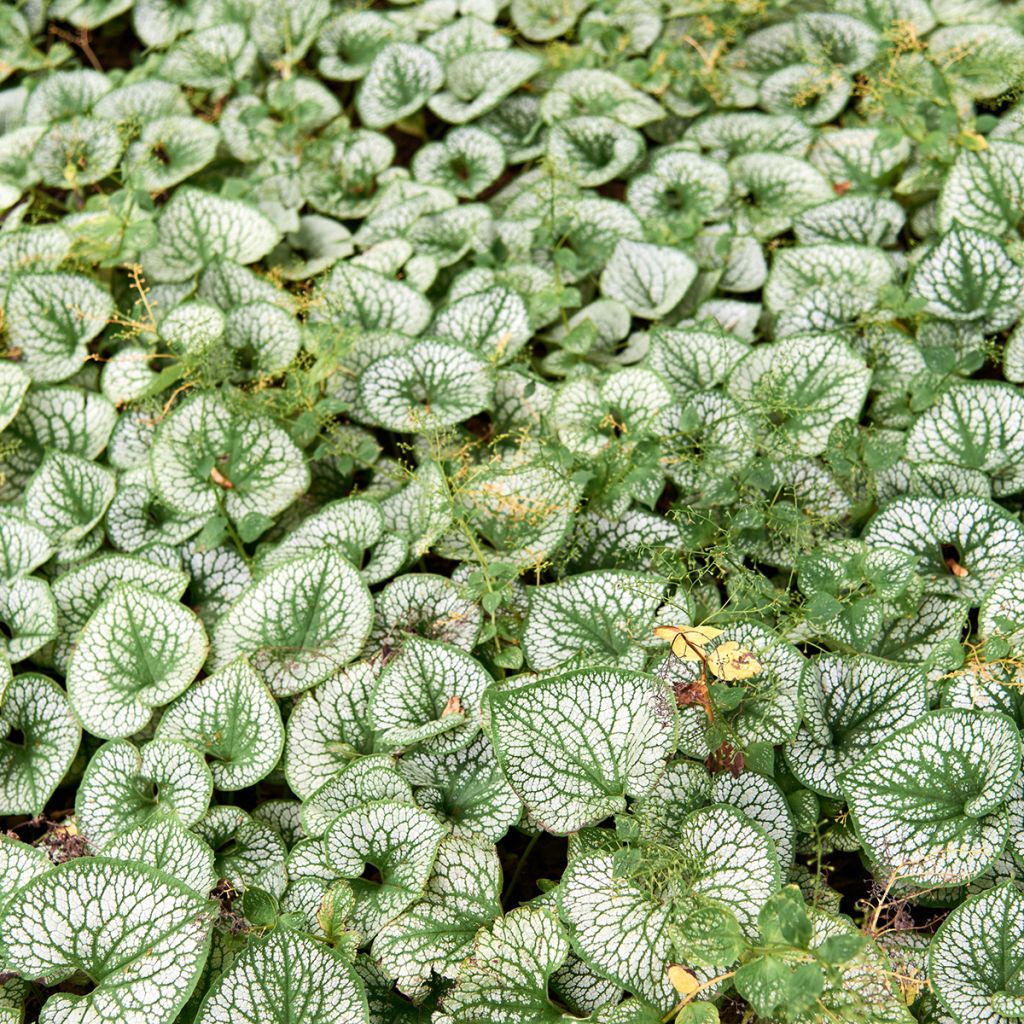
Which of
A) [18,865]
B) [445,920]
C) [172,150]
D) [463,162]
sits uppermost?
[172,150]

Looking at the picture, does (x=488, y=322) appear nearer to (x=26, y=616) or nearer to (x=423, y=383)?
(x=423, y=383)

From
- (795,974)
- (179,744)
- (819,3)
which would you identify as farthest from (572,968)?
(819,3)

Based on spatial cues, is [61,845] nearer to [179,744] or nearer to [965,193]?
[179,744]

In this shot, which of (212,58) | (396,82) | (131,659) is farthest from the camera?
(212,58)

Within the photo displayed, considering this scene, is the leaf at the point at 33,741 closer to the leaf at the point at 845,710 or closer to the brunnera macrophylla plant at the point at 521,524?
the brunnera macrophylla plant at the point at 521,524

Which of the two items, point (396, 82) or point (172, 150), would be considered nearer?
point (172, 150)

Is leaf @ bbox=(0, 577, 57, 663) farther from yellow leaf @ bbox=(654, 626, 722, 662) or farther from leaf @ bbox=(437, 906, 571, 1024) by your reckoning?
yellow leaf @ bbox=(654, 626, 722, 662)

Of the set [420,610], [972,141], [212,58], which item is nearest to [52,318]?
[212,58]
